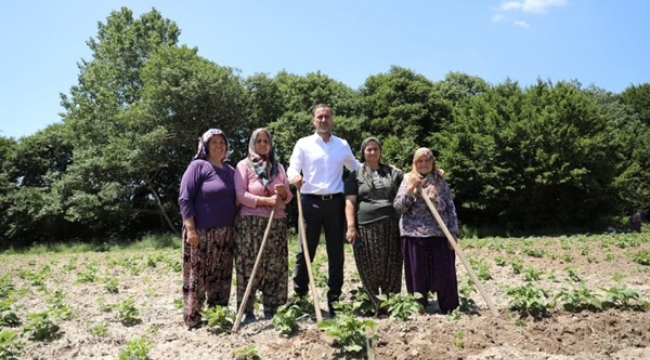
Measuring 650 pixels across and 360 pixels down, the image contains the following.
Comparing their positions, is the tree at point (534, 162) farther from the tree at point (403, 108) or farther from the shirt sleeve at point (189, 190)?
the shirt sleeve at point (189, 190)

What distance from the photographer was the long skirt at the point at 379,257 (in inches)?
199

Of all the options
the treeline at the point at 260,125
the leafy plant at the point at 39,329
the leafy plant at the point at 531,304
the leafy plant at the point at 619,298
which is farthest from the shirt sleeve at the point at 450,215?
the treeline at the point at 260,125

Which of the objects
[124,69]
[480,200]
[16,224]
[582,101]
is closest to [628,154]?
[582,101]

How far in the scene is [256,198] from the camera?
4.74 metres

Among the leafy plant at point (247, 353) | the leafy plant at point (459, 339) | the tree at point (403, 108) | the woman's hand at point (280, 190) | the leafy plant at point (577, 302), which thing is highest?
the tree at point (403, 108)

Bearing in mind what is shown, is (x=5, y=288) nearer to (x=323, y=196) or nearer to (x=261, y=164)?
(x=261, y=164)

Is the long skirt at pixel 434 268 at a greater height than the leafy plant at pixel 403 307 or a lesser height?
greater

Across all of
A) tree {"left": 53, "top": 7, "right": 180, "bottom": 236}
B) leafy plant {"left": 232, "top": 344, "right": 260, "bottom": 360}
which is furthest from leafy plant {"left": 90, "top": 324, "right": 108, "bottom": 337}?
tree {"left": 53, "top": 7, "right": 180, "bottom": 236}

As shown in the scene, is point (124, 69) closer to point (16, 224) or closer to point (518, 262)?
point (16, 224)

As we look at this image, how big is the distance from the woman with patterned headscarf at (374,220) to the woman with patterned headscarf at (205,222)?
4.09ft

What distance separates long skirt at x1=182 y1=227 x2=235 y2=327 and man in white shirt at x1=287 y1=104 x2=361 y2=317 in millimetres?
752

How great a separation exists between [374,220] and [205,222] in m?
1.71

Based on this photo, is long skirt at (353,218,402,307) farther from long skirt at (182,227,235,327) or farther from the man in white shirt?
long skirt at (182,227,235,327)

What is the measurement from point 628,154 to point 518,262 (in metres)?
26.0
